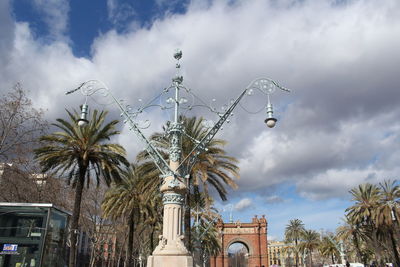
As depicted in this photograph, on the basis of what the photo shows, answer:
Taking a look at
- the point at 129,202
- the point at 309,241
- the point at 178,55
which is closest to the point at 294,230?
the point at 309,241

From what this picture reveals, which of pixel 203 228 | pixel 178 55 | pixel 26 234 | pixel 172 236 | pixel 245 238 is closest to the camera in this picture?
pixel 172 236

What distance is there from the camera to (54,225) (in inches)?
675

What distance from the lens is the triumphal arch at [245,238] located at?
6166 cm

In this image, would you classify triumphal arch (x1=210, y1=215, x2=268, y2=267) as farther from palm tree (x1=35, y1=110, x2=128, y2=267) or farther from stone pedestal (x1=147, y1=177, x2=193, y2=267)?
stone pedestal (x1=147, y1=177, x2=193, y2=267)

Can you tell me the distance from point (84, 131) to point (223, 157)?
7.80 metres

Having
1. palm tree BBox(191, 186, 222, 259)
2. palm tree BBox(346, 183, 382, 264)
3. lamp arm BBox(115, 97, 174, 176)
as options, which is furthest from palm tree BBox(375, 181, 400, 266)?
lamp arm BBox(115, 97, 174, 176)

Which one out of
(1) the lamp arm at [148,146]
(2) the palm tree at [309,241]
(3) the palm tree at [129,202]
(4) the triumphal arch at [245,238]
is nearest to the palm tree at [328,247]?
(2) the palm tree at [309,241]

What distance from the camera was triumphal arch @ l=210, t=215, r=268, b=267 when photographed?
6166 centimetres

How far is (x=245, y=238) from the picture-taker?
63.0m

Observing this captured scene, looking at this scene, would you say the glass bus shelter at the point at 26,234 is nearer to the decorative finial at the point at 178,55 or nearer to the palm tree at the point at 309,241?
the decorative finial at the point at 178,55

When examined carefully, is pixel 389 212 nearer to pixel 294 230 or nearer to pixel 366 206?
pixel 366 206

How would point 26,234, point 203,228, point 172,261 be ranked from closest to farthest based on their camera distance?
point 172,261
point 26,234
point 203,228

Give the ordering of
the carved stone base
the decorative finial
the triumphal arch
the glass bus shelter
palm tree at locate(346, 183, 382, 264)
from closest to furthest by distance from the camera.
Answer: the carved stone base
the decorative finial
the glass bus shelter
palm tree at locate(346, 183, 382, 264)
the triumphal arch

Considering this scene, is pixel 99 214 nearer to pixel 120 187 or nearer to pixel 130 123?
pixel 120 187
